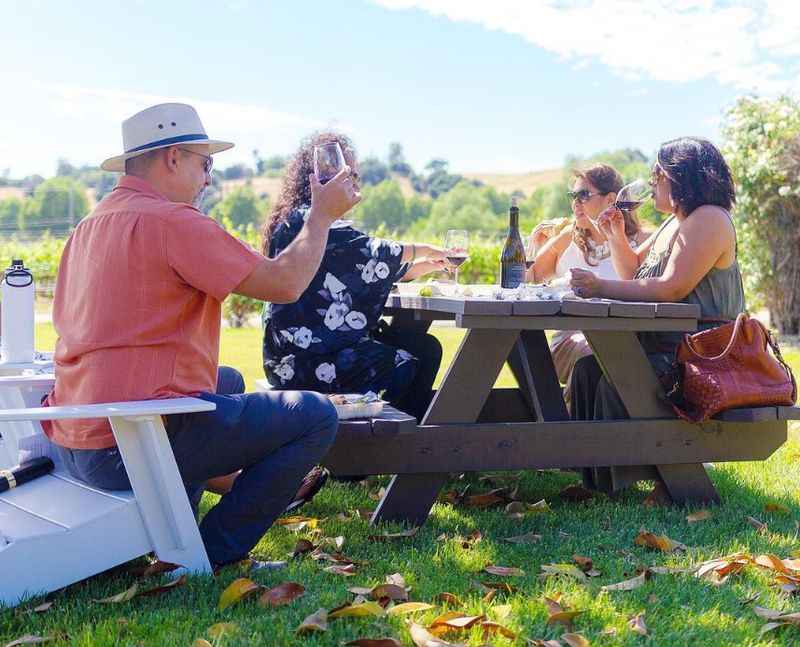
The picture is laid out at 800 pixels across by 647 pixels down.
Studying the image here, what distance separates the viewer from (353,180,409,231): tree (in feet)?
369

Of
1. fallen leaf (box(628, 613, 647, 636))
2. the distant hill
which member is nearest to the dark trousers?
fallen leaf (box(628, 613, 647, 636))

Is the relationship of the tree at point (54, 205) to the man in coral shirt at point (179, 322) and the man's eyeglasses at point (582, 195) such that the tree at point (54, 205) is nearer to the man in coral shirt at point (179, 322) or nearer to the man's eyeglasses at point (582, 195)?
the man's eyeglasses at point (582, 195)

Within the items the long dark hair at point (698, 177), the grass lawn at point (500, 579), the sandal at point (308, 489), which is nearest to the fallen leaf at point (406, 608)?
the grass lawn at point (500, 579)

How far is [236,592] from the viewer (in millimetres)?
2672

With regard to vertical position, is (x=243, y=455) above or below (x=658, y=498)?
above

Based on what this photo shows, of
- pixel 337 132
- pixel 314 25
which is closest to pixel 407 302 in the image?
pixel 337 132

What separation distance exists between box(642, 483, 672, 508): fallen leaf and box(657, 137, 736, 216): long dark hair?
111 cm

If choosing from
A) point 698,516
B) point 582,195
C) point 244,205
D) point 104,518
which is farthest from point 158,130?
point 244,205

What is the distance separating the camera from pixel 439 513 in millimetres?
3809

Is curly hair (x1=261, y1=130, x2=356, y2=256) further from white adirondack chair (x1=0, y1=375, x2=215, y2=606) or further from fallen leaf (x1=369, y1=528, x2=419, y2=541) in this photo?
white adirondack chair (x1=0, y1=375, x2=215, y2=606)

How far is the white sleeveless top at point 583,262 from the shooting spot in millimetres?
5094

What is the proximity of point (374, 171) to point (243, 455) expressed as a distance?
127 metres

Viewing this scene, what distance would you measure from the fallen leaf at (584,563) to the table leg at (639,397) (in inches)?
34.7

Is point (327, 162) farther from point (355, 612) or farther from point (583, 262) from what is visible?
point (583, 262)
